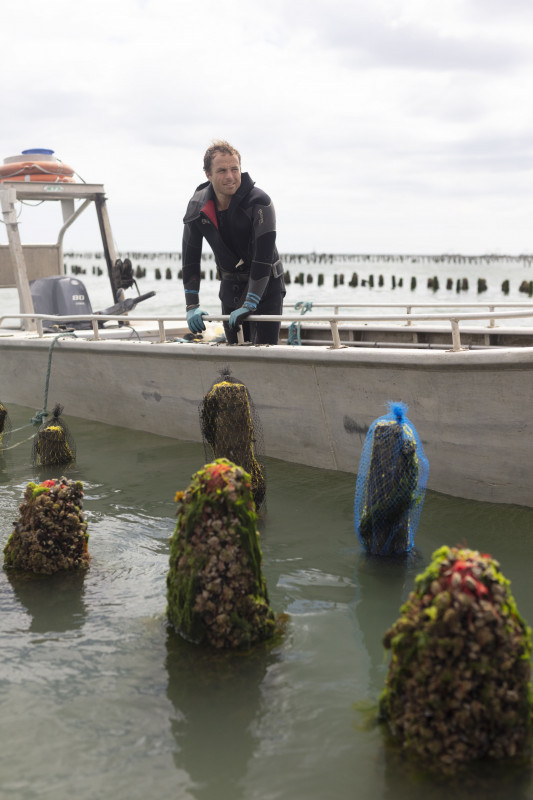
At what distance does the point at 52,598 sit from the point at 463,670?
274 cm

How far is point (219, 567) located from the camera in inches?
162

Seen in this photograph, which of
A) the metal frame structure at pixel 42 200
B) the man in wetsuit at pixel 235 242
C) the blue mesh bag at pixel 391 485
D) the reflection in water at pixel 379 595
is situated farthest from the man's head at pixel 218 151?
the metal frame structure at pixel 42 200

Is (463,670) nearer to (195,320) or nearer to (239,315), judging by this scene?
(239,315)

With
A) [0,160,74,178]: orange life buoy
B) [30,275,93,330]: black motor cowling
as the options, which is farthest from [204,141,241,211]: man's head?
[0,160,74,178]: orange life buoy

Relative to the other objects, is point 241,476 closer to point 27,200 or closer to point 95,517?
point 95,517

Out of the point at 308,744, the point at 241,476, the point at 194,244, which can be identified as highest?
the point at 194,244

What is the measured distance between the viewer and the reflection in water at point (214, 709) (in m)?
3.26

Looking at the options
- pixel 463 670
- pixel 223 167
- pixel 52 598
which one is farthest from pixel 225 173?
pixel 463 670

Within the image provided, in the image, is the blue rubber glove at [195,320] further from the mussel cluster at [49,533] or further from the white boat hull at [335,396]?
the mussel cluster at [49,533]

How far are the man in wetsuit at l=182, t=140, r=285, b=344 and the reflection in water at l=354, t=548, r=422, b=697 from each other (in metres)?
3.00

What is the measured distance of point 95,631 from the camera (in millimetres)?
4461

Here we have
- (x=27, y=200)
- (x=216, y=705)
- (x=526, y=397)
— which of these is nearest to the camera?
(x=216, y=705)

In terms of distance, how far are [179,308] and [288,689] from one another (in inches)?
1360

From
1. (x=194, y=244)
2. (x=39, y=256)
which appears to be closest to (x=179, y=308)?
(x=39, y=256)
